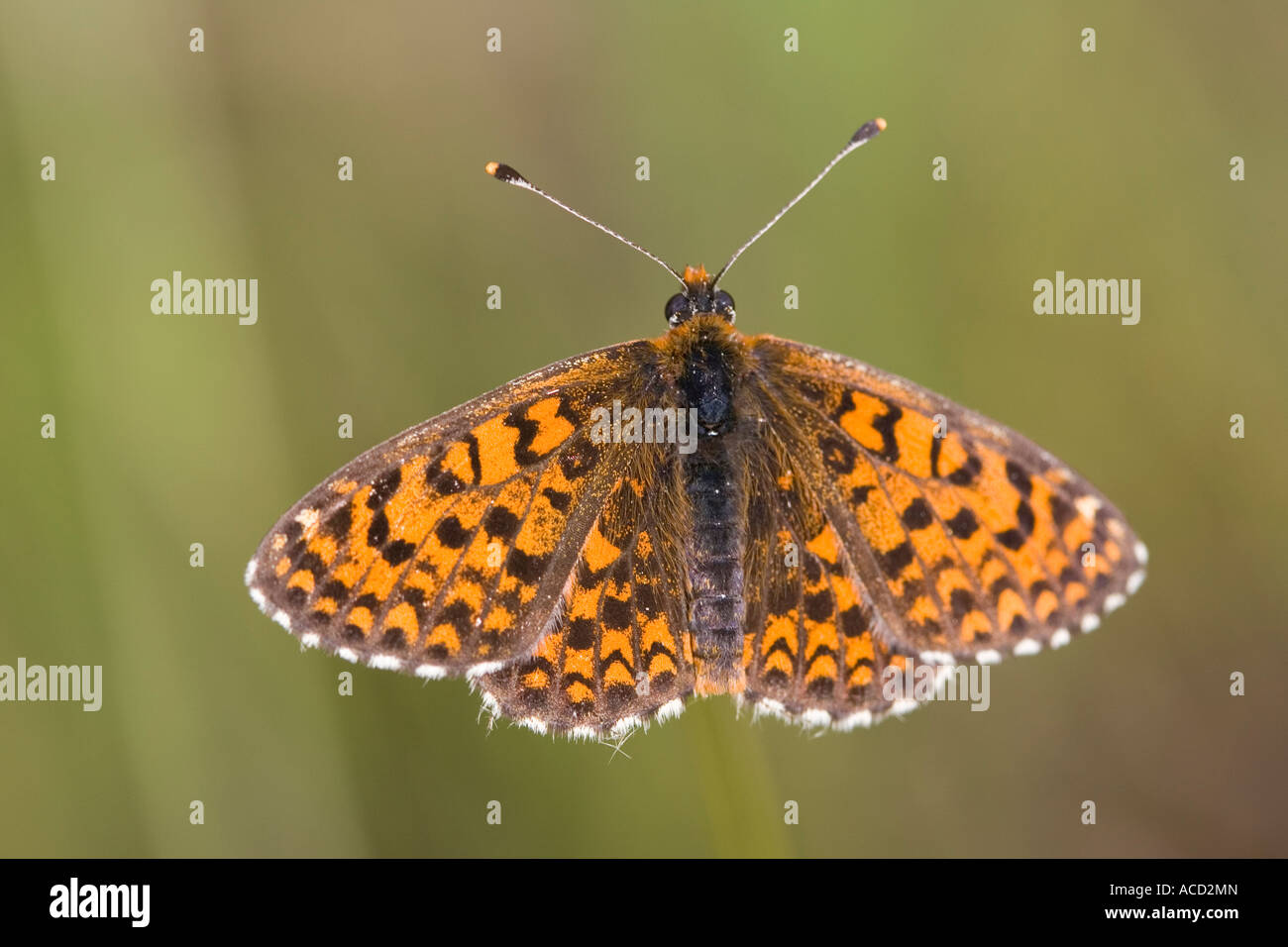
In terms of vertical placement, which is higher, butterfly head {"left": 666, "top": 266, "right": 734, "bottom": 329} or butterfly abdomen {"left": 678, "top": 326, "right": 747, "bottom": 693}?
butterfly head {"left": 666, "top": 266, "right": 734, "bottom": 329}

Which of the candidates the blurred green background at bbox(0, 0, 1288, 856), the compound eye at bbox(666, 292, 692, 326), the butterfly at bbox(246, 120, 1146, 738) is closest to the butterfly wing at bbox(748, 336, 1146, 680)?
the butterfly at bbox(246, 120, 1146, 738)

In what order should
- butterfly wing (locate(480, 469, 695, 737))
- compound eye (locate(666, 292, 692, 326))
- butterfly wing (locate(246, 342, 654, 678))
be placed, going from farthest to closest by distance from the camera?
compound eye (locate(666, 292, 692, 326)), butterfly wing (locate(480, 469, 695, 737)), butterfly wing (locate(246, 342, 654, 678))

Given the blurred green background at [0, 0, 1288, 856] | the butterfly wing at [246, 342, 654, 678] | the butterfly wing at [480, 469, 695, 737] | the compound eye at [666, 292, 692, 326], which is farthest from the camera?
the blurred green background at [0, 0, 1288, 856]

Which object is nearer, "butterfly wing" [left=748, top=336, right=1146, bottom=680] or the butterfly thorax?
"butterfly wing" [left=748, top=336, right=1146, bottom=680]

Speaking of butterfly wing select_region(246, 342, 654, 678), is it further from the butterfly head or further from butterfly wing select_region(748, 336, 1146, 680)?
butterfly wing select_region(748, 336, 1146, 680)

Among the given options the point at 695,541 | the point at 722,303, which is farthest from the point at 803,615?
the point at 722,303

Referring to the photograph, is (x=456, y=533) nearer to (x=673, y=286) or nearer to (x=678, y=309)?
(x=678, y=309)
